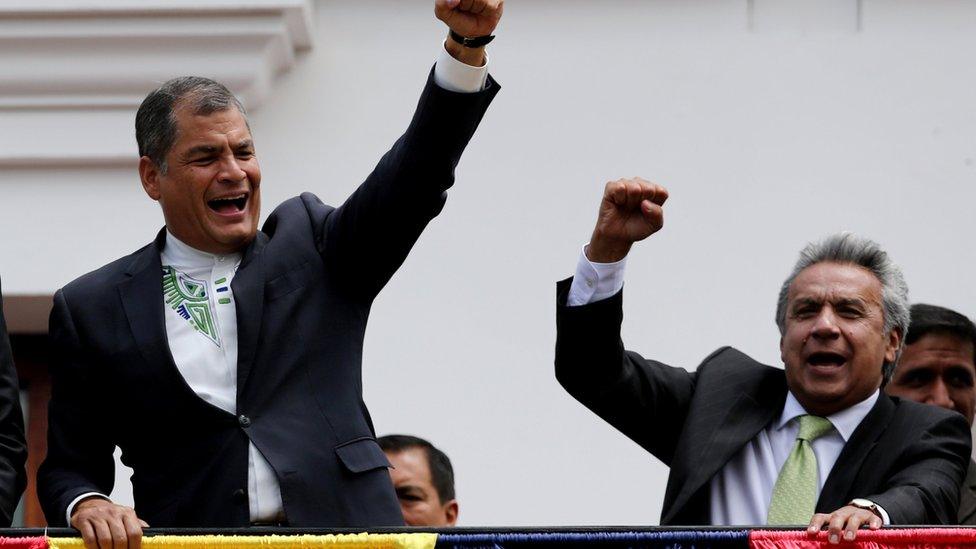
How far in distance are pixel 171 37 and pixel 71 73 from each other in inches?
12.0

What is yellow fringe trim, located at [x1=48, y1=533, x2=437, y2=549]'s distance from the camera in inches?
165

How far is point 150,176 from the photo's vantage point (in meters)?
4.74

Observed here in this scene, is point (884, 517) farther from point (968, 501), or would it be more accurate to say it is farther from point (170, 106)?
point (170, 106)

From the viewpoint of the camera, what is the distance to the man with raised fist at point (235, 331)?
4438 millimetres

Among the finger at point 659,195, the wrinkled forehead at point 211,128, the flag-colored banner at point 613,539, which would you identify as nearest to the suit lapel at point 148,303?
the wrinkled forehead at point 211,128

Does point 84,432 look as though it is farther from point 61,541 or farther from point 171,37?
point 171,37

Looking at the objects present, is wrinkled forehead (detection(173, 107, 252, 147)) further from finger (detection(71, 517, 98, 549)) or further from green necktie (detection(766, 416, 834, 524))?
green necktie (detection(766, 416, 834, 524))

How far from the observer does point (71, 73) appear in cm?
633

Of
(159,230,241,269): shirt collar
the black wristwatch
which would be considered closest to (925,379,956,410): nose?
the black wristwatch

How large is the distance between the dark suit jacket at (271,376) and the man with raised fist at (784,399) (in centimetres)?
57

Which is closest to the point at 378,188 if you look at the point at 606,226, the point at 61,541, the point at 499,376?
the point at 606,226

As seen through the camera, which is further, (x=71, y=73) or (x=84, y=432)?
(x=71, y=73)

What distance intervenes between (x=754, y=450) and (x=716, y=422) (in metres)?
0.11

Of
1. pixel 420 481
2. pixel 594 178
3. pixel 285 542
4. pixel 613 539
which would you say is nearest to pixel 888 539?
pixel 613 539
